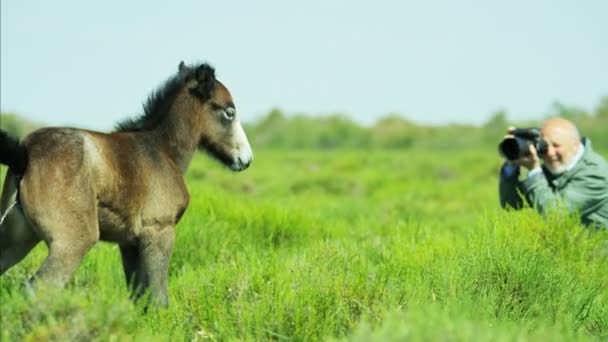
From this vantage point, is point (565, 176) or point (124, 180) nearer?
point (124, 180)

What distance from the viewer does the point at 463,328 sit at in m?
3.72

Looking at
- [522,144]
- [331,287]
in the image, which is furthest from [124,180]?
[522,144]

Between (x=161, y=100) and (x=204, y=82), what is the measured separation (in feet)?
1.12

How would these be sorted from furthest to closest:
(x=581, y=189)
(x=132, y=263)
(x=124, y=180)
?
1. (x=581, y=189)
2. (x=132, y=263)
3. (x=124, y=180)

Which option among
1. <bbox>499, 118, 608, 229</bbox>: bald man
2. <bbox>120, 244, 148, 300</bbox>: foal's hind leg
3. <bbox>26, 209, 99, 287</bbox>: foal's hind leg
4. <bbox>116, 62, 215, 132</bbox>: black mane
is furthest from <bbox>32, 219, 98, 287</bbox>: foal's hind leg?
<bbox>499, 118, 608, 229</bbox>: bald man

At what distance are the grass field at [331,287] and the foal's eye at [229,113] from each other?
41.5 inches

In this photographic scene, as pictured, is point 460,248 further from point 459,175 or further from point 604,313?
point 459,175

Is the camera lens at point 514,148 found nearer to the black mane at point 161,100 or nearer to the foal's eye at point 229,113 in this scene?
the foal's eye at point 229,113

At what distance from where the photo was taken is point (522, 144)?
798 cm

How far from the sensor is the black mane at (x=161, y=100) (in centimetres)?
599

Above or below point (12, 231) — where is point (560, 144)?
above

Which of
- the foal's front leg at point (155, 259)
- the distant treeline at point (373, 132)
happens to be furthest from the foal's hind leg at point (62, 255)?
the distant treeline at point (373, 132)

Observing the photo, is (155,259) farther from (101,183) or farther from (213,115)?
(213,115)

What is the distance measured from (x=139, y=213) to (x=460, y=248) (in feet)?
8.69
